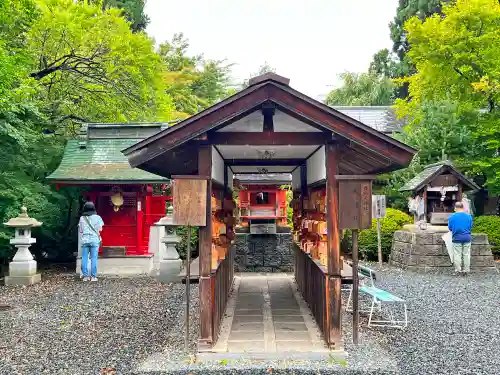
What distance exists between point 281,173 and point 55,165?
22.6 feet

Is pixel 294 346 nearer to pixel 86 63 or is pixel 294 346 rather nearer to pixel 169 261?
pixel 169 261

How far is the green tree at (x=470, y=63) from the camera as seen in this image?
1385cm

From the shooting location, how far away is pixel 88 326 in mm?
6395

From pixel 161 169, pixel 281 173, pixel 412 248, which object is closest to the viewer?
pixel 161 169

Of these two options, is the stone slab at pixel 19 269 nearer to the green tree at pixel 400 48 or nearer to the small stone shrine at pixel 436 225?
the small stone shrine at pixel 436 225

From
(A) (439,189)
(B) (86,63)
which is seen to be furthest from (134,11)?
(A) (439,189)

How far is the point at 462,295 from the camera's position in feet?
28.2

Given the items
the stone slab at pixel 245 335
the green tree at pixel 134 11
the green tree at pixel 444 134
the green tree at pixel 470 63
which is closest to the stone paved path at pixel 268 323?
the stone slab at pixel 245 335

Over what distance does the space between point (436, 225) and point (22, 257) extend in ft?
35.0

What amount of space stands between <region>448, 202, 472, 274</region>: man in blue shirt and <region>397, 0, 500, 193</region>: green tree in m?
A: 3.57

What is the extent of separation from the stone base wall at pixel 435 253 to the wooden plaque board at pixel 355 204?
7828mm

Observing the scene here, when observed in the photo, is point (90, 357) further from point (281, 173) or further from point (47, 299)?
point (281, 173)

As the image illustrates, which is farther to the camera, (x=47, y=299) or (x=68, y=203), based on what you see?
(x=68, y=203)

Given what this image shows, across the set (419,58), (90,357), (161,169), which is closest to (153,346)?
(90,357)
